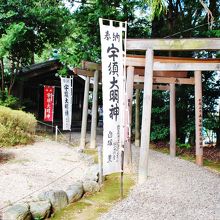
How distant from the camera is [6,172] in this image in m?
9.70

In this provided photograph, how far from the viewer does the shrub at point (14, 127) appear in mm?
13312

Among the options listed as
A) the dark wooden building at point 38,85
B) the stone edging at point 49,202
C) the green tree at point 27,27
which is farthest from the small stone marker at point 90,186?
the dark wooden building at point 38,85

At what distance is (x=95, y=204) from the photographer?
7.15 metres

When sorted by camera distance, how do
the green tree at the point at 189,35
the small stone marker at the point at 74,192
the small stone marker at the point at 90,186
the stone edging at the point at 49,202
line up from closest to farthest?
1. the stone edging at the point at 49,202
2. the small stone marker at the point at 74,192
3. the small stone marker at the point at 90,186
4. the green tree at the point at 189,35

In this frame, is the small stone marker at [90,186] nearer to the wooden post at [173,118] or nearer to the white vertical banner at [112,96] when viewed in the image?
the white vertical banner at [112,96]

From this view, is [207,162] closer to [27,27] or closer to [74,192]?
[74,192]

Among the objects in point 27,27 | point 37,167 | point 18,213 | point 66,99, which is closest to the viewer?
point 18,213

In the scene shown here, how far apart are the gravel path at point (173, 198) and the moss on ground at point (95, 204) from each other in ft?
1.19

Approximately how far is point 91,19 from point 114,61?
8.68m

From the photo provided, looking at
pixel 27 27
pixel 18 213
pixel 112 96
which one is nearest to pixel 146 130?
pixel 112 96

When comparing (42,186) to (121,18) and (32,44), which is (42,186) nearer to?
(121,18)

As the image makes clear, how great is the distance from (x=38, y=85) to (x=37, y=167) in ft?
37.8

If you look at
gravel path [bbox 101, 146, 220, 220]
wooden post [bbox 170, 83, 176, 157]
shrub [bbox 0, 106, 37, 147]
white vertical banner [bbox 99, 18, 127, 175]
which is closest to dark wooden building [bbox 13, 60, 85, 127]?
shrub [bbox 0, 106, 37, 147]

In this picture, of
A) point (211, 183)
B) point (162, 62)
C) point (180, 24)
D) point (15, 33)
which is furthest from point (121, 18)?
point (211, 183)
